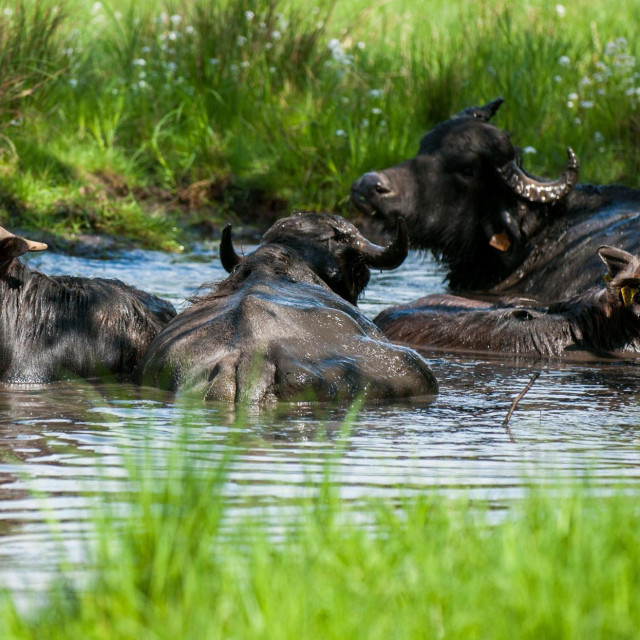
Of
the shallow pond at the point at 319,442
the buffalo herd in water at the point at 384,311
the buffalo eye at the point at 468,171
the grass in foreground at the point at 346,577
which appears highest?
the buffalo eye at the point at 468,171

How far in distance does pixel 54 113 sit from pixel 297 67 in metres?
3.48

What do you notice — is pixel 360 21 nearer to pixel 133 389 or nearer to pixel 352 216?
pixel 352 216

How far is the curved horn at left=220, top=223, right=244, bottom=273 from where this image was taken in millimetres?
8240

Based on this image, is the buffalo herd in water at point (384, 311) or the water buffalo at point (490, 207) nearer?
the buffalo herd in water at point (384, 311)

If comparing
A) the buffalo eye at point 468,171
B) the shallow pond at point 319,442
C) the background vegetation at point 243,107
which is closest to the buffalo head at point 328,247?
the shallow pond at point 319,442

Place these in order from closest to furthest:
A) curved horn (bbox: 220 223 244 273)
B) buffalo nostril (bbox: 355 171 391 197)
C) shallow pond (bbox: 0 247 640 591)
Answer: shallow pond (bbox: 0 247 640 591) → curved horn (bbox: 220 223 244 273) → buffalo nostril (bbox: 355 171 391 197)

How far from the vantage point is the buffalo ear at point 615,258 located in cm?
888

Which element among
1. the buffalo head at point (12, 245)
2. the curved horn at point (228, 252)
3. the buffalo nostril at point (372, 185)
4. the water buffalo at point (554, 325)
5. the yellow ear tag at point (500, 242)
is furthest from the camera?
the yellow ear tag at point (500, 242)

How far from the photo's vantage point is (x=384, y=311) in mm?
10422

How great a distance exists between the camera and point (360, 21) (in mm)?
19625

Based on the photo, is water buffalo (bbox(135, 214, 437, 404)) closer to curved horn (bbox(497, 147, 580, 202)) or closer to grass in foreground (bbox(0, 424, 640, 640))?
grass in foreground (bbox(0, 424, 640, 640))

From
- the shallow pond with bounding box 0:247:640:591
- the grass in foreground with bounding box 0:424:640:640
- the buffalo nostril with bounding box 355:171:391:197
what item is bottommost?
the shallow pond with bounding box 0:247:640:591

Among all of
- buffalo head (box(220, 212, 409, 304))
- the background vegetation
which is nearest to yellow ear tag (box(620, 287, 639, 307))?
buffalo head (box(220, 212, 409, 304))

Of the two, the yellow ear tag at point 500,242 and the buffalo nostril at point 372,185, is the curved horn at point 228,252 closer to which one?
the buffalo nostril at point 372,185
